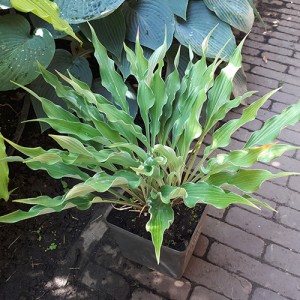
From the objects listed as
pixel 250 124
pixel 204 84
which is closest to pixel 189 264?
pixel 204 84

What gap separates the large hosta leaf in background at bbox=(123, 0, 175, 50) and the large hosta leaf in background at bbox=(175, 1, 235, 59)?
0.11m

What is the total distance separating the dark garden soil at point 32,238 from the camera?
1.64 meters

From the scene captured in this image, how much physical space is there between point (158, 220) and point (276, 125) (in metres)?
0.48

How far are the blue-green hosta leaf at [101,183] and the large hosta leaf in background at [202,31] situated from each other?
904 millimetres

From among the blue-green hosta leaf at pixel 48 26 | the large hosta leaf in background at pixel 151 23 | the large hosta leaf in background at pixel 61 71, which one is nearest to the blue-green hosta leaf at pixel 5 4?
the blue-green hosta leaf at pixel 48 26

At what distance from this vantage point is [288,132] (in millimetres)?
2197

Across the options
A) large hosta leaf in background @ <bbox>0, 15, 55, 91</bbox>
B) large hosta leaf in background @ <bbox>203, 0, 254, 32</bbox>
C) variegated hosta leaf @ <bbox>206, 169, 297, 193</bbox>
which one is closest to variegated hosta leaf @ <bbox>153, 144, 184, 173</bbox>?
variegated hosta leaf @ <bbox>206, 169, 297, 193</bbox>

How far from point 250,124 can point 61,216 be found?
45.2 inches

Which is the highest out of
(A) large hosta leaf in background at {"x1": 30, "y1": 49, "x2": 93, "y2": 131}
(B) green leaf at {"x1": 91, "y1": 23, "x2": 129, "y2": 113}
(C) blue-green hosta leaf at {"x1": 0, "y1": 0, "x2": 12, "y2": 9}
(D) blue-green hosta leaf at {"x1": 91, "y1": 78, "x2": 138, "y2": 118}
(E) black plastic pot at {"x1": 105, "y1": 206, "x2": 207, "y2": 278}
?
(C) blue-green hosta leaf at {"x1": 0, "y1": 0, "x2": 12, "y2": 9}

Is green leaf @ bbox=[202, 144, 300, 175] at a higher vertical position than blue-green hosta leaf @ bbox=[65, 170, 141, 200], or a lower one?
higher

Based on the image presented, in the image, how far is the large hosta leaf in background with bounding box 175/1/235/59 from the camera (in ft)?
6.29

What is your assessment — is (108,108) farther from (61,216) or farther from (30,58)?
(61,216)

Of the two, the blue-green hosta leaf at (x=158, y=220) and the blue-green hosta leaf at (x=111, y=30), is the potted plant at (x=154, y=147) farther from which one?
the blue-green hosta leaf at (x=111, y=30)

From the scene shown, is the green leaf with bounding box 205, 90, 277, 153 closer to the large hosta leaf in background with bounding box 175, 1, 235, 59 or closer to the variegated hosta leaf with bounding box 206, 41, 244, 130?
the variegated hosta leaf with bounding box 206, 41, 244, 130
